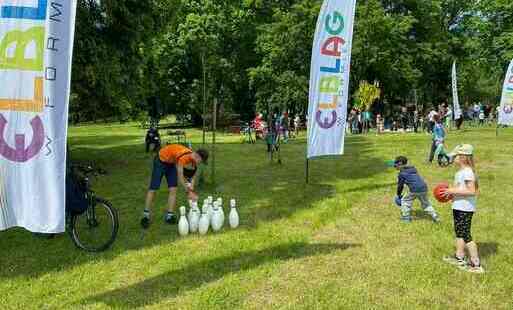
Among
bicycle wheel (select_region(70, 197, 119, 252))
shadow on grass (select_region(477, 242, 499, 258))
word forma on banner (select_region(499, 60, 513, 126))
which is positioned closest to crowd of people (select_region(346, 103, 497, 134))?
word forma on banner (select_region(499, 60, 513, 126))

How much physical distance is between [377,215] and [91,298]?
6383 millimetres

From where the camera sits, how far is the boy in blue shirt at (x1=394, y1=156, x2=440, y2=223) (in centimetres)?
999

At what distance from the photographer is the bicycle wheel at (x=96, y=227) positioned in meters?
8.51

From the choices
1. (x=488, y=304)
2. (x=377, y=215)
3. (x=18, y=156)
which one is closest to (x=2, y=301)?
(x=18, y=156)

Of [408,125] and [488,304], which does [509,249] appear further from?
[408,125]

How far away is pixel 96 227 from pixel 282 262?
339cm

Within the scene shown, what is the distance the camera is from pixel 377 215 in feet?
35.8

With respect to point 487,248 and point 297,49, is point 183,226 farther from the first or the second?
point 297,49

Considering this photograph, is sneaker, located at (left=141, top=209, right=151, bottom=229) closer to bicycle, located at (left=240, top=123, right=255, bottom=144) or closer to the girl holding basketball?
the girl holding basketball

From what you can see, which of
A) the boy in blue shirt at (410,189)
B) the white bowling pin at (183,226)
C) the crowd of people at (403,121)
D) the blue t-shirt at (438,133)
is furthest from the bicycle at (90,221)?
the crowd of people at (403,121)

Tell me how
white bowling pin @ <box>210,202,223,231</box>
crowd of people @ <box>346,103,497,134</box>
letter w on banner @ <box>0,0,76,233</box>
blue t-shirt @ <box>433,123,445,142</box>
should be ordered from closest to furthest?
letter w on banner @ <box>0,0,76,233</box>
white bowling pin @ <box>210,202,223,231</box>
blue t-shirt @ <box>433,123,445,142</box>
crowd of people @ <box>346,103,497,134</box>

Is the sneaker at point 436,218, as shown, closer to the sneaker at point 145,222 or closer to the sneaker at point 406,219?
the sneaker at point 406,219

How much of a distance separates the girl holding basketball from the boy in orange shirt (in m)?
4.17

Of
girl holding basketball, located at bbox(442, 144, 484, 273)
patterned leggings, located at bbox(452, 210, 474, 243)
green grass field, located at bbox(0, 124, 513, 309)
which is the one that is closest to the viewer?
green grass field, located at bbox(0, 124, 513, 309)
